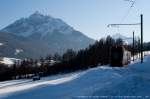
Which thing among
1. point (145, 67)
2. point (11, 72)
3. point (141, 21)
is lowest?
point (11, 72)

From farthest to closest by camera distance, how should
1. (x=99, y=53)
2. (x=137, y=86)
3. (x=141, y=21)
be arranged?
(x=99, y=53), (x=141, y=21), (x=137, y=86)

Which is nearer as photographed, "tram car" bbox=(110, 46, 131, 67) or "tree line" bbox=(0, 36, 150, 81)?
"tram car" bbox=(110, 46, 131, 67)

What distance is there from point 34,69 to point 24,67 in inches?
213

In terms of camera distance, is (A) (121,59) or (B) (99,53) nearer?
(A) (121,59)

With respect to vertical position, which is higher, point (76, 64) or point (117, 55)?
point (117, 55)

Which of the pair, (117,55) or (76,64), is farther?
(76,64)

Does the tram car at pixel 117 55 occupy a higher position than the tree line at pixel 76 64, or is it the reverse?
the tram car at pixel 117 55

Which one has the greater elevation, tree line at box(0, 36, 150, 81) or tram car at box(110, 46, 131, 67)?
tram car at box(110, 46, 131, 67)

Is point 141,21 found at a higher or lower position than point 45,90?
higher

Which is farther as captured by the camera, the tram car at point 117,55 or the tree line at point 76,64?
the tree line at point 76,64

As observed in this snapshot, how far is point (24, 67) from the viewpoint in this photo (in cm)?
16625

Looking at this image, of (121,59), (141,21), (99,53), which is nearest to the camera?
(141,21)

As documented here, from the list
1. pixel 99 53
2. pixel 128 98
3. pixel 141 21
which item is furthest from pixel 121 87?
pixel 99 53

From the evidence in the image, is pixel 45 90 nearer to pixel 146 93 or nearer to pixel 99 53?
pixel 146 93
